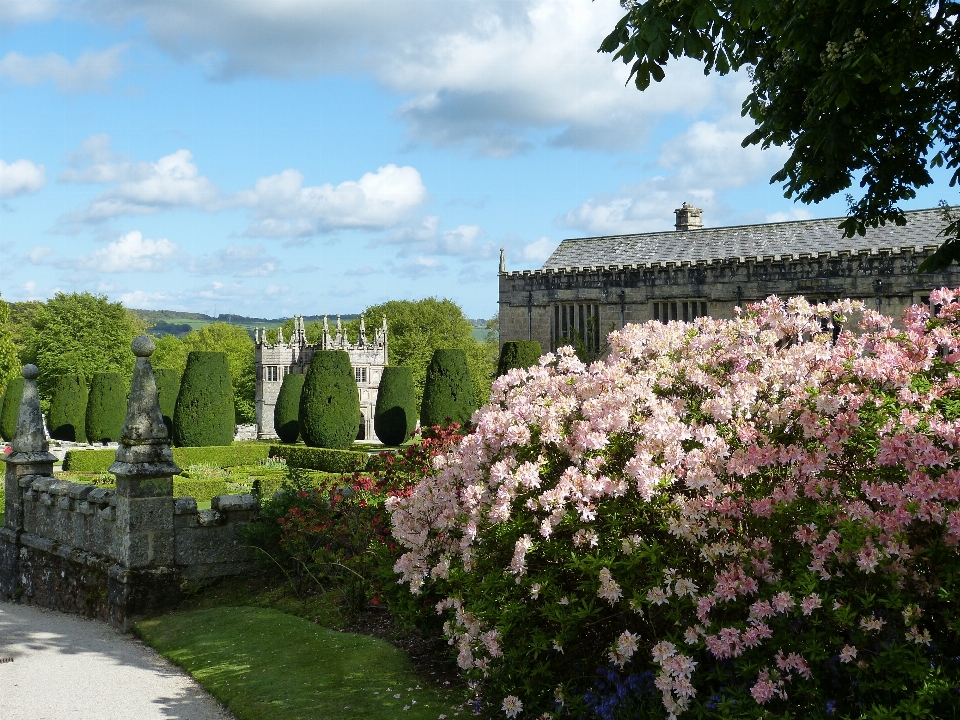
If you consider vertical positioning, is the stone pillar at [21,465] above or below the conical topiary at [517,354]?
below

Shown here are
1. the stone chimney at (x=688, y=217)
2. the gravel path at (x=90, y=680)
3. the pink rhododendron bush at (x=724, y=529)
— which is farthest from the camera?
the stone chimney at (x=688, y=217)

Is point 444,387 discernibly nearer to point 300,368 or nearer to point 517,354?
point 517,354

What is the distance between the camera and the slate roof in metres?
29.9

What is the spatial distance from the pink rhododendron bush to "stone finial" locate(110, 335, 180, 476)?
5533 mm

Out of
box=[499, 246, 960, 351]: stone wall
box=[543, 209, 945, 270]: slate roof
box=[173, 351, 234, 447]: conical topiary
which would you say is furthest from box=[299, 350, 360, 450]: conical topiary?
box=[543, 209, 945, 270]: slate roof

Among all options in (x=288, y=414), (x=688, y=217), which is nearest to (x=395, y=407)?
(x=288, y=414)

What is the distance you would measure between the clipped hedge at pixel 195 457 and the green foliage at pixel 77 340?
1050 inches

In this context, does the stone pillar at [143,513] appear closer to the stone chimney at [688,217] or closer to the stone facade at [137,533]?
the stone facade at [137,533]

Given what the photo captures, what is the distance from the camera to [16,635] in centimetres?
1118

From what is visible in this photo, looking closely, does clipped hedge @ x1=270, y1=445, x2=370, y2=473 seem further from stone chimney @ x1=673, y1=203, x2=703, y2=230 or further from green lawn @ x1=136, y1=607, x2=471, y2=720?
green lawn @ x1=136, y1=607, x2=471, y2=720

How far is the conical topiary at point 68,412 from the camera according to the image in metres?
44.8

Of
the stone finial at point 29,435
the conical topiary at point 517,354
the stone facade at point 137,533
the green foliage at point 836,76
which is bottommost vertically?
the stone facade at point 137,533

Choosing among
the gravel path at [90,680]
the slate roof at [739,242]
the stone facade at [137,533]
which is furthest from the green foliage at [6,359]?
the gravel path at [90,680]

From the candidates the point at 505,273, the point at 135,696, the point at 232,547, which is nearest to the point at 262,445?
the point at 505,273
